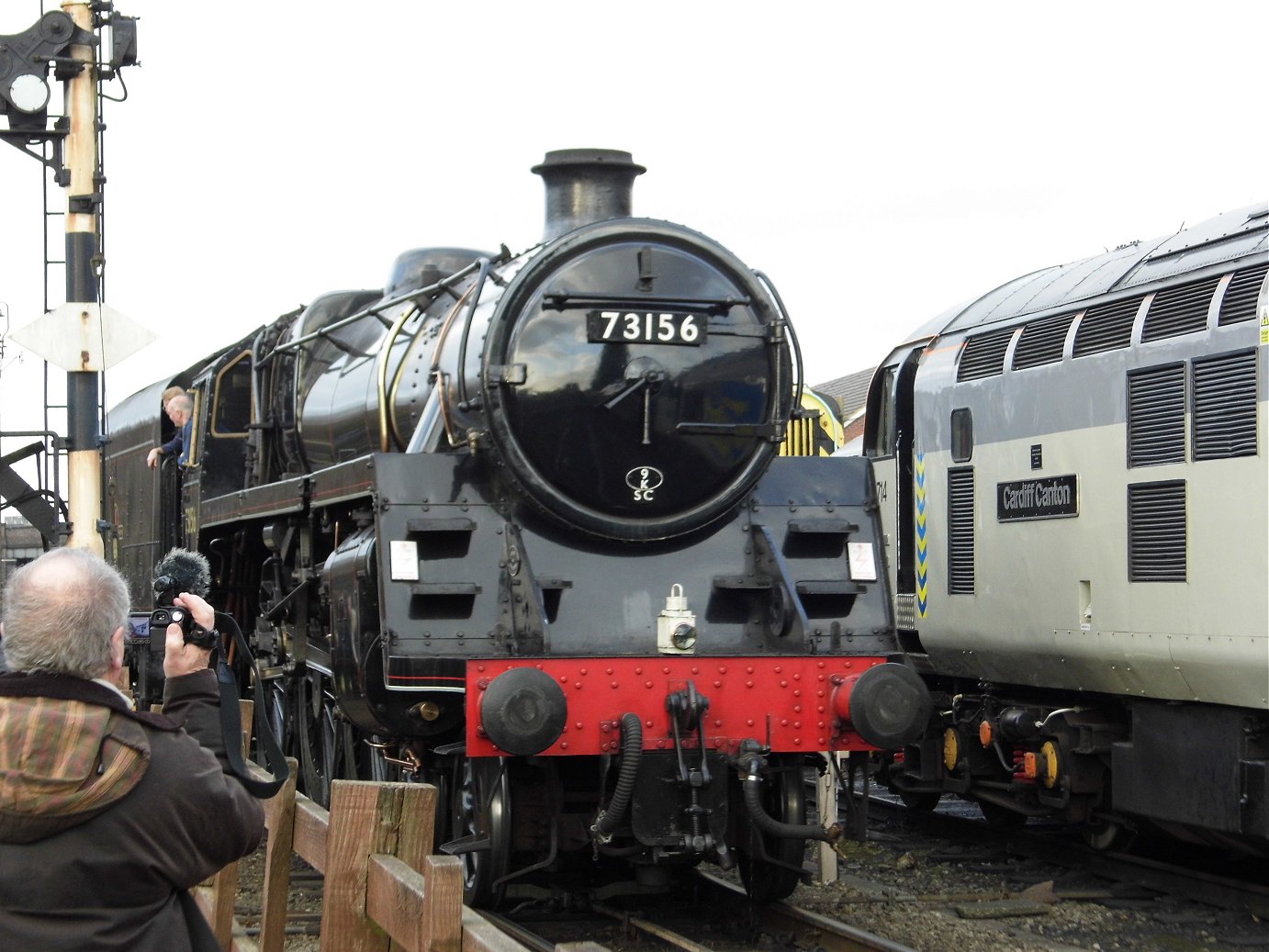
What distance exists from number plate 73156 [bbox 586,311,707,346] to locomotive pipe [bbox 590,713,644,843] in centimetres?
168

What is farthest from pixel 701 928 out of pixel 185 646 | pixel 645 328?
pixel 185 646

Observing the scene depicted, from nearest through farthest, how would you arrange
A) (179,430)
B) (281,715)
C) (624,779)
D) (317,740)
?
(624,779)
(317,740)
(281,715)
(179,430)

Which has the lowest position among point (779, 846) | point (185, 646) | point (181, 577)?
point (779, 846)

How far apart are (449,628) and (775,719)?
143 cm

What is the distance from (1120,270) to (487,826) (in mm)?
4680

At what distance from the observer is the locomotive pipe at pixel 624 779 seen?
6.38 m

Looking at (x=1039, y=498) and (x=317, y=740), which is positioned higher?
(x=1039, y=498)

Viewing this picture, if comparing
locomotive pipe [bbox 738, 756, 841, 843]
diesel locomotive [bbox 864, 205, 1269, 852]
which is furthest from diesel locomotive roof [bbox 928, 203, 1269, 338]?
locomotive pipe [bbox 738, 756, 841, 843]

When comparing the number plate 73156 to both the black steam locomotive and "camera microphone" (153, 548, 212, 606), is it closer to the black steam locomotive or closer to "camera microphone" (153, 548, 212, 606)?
the black steam locomotive

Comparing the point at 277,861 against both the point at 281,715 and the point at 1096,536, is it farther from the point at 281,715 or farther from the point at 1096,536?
the point at 281,715

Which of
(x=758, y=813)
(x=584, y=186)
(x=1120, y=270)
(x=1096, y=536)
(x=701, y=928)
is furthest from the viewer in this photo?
(x=1120, y=270)

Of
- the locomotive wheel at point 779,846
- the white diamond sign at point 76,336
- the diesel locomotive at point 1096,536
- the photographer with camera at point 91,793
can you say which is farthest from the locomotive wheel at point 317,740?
the photographer with camera at point 91,793

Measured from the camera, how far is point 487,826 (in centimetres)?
661

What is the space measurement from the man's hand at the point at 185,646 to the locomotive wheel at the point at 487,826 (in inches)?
137
